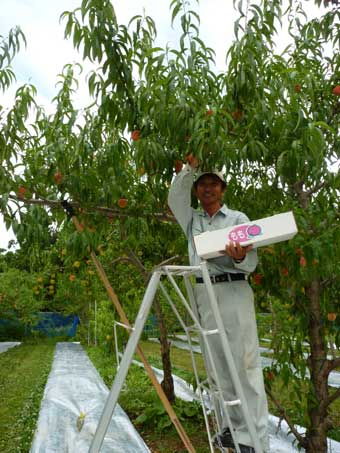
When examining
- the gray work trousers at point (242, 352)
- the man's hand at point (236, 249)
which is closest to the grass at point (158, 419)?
the gray work trousers at point (242, 352)

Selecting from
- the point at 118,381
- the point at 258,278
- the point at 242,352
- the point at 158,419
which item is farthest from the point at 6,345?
the point at 118,381

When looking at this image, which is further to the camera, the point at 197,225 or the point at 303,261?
the point at 197,225

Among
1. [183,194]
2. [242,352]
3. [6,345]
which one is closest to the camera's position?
[242,352]

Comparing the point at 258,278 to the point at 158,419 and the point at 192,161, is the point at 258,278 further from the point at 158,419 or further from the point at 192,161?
the point at 158,419

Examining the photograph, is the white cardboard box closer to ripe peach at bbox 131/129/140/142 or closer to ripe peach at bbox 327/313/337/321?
ripe peach at bbox 131/129/140/142

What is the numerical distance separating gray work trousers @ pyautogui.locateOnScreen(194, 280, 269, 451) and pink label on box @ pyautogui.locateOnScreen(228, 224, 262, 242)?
0.42m

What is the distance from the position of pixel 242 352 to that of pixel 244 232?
2.12 feet

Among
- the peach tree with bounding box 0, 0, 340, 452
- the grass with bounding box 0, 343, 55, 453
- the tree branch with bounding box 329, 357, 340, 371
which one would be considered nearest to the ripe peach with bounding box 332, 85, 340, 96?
the peach tree with bounding box 0, 0, 340, 452

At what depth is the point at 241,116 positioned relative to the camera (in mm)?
2434

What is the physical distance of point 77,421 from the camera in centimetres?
504

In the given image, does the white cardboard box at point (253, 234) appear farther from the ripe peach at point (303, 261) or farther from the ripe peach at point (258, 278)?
the ripe peach at point (258, 278)

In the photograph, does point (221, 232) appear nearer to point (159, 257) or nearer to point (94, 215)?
point (94, 215)

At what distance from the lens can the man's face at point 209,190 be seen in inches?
98.5

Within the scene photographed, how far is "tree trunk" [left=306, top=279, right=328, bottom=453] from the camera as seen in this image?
2.98 metres
